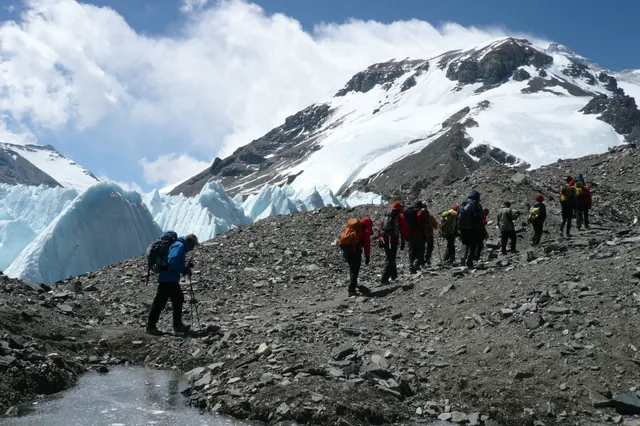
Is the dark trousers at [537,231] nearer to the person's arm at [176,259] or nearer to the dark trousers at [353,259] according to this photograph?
the dark trousers at [353,259]

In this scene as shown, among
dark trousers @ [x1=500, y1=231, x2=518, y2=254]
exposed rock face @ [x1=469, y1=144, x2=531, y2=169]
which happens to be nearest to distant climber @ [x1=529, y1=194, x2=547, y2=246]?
dark trousers @ [x1=500, y1=231, x2=518, y2=254]

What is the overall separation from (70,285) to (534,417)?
490 inches

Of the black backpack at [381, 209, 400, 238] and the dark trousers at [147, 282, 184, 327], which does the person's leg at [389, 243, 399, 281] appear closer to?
the black backpack at [381, 209, 400, 238]

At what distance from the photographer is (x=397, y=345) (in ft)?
27.8

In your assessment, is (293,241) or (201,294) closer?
(201,294)

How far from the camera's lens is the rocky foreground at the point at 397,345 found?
6.73 metres

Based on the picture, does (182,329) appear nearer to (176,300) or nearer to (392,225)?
Answer: (176,300)

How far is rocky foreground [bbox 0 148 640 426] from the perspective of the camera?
673cm

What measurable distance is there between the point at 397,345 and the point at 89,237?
2057 cm

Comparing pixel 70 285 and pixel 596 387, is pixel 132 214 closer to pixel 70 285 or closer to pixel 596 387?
pixel 70 285

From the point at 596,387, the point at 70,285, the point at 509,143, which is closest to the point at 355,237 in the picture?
the point at 596,387

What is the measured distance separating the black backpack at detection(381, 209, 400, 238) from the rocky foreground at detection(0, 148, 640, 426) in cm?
101

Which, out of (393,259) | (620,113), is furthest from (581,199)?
Answer: (620,113)

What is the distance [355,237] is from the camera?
38.4ft
